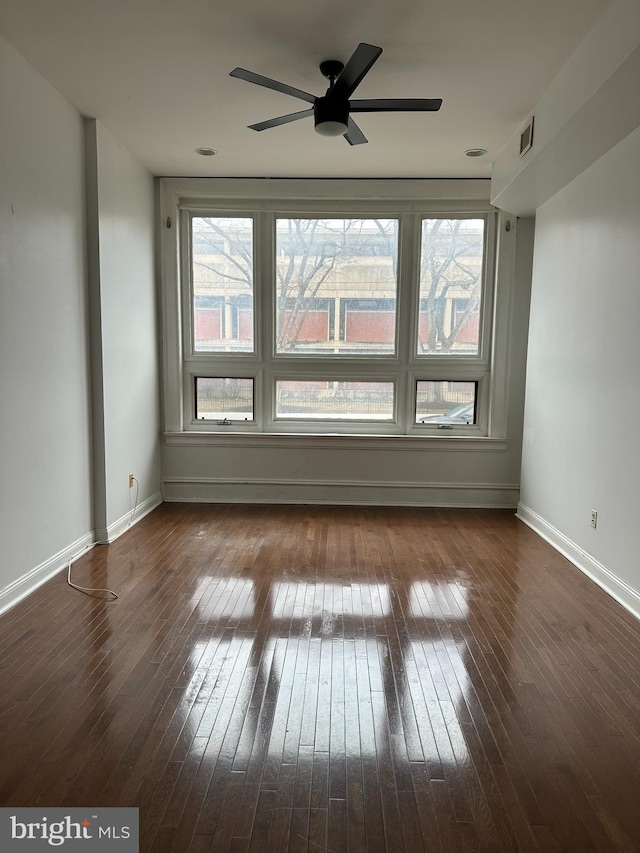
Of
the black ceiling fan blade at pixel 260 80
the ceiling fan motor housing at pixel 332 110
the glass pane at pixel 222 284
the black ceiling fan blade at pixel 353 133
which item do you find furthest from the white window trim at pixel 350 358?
the black ceiling fan blade at pixel 260 80

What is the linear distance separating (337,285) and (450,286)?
1178 mm

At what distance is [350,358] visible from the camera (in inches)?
222

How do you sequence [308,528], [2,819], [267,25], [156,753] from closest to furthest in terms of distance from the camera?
[2,819], [156,753], [267,25], [308,528]

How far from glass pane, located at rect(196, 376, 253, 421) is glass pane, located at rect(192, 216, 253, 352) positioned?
13.9 inches

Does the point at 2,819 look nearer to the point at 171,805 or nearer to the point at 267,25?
the point at 171,805

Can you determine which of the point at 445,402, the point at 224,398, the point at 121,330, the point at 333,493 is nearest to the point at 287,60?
the point at 121,330

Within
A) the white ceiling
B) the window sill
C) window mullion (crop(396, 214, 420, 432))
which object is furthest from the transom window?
the white ceiling

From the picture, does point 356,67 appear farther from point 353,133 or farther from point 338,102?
point 353,133

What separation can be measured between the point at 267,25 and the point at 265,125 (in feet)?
1.91

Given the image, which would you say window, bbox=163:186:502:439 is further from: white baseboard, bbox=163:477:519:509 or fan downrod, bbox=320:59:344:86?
fan downrod, bbox=320:59:344:86

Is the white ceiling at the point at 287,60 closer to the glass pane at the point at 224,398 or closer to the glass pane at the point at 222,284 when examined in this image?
the glass pane at the point at 222,284

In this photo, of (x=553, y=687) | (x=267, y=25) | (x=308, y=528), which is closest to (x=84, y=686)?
(x=553, y=687)

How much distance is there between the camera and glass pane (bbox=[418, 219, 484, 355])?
18.0 ft

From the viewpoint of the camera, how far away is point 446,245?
18.1 feet
